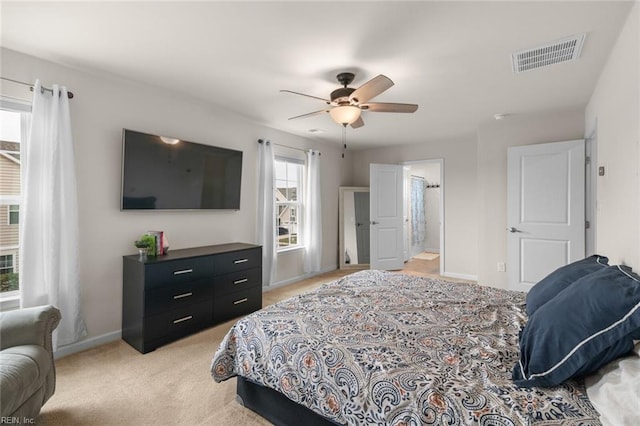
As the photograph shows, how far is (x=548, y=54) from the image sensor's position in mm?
2398

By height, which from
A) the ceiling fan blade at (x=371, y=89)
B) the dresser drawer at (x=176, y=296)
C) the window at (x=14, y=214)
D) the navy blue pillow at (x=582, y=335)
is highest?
the ceiling fan blade at (x=371, y=89)

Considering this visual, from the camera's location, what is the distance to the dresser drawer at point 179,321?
107 inches

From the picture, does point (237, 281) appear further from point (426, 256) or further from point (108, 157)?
point (426, 256)

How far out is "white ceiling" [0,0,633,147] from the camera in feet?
6.17

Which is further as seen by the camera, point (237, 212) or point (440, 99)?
point (237, 212)

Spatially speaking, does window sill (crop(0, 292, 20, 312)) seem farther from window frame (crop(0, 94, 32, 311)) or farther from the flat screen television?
the flat screen television

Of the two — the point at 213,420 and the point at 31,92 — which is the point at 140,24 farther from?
the point at 213,420

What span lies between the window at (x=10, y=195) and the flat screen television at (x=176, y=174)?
2.37 feet

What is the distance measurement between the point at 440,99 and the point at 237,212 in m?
2.82

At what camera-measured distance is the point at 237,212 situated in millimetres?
4125

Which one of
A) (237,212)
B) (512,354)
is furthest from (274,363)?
(237,212)

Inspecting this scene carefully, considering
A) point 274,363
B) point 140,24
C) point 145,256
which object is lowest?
point 274,363

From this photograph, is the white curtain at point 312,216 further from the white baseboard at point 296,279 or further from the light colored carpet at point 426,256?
the light colored carpet at point 426,256

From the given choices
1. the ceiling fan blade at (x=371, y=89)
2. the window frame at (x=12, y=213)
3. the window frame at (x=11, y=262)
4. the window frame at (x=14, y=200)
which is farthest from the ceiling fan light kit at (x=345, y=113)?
the window frame at (x=11, y=262)
